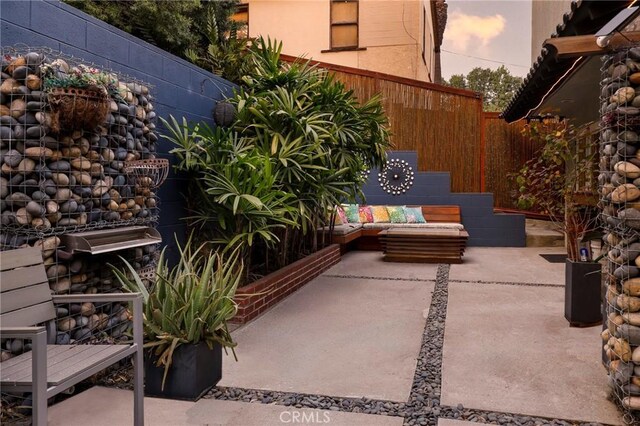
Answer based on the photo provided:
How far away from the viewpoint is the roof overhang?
3.38 m

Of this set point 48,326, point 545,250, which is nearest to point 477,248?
point 545,250

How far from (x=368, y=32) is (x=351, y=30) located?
489 millimetres

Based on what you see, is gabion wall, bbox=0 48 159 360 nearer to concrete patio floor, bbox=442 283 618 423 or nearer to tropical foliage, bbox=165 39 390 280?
tropical foliage, bbox=165 39 390 280

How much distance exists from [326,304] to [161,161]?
2.35 meters

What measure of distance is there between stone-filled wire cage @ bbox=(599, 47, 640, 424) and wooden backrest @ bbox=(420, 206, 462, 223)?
659 cm

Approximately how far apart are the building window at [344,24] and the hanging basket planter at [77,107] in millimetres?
10276

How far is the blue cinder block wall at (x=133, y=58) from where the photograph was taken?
2.93m

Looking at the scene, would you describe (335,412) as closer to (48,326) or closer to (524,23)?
(48,326)

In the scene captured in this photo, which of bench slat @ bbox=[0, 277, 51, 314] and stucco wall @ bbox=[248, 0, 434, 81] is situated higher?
stucco wall @ bbox=[248, 0, 434, 81]

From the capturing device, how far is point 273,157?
4.95 metres

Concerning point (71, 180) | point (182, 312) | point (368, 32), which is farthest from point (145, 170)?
point (368, 32)

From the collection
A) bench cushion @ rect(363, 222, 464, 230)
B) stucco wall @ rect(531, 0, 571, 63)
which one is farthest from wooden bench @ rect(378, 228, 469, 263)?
stucco wall @ rect(531, 0, 571, 63)

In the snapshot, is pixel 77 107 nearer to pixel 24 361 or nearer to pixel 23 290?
pixel 23 290

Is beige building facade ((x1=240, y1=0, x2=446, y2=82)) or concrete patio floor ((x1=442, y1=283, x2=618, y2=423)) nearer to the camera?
concrete patio floor ((x1=442, y1=283, x2=618, y2=423))
